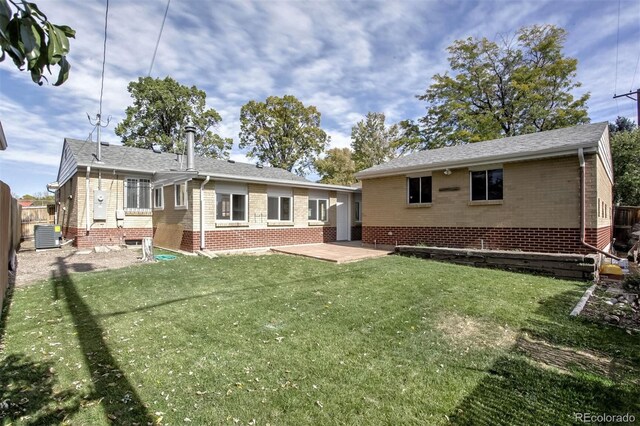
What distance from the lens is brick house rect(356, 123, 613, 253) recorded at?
8734 millimetres

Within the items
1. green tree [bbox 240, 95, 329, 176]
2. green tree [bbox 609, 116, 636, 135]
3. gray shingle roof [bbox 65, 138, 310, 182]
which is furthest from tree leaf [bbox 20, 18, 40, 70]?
green tree [bbox 609, 116, 636, 135]

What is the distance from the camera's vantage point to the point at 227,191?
40.1 ft

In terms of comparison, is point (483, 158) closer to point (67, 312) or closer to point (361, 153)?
point (67, 312)

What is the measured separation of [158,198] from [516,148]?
14645mm

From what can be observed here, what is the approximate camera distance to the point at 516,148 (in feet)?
33.7

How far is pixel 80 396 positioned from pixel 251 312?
2491 millimetres

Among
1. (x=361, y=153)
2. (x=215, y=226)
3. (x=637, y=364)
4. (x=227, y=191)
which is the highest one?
(x=361, y=153)

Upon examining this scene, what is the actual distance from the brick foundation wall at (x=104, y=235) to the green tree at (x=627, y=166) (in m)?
27.9

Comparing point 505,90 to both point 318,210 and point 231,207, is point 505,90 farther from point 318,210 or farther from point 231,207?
point 231,207

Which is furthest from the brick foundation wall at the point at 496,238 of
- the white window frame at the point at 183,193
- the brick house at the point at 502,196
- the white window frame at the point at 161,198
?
the white window frame at the point at 161,198

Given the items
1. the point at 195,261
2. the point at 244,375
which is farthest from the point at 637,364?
the point at 195,261

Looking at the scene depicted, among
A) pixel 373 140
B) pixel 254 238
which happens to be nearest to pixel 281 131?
pixel 373 140

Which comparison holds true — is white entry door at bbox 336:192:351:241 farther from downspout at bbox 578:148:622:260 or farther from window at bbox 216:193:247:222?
downspout at bbox 578:148:622:260

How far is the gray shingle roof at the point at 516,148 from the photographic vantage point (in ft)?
29.5
